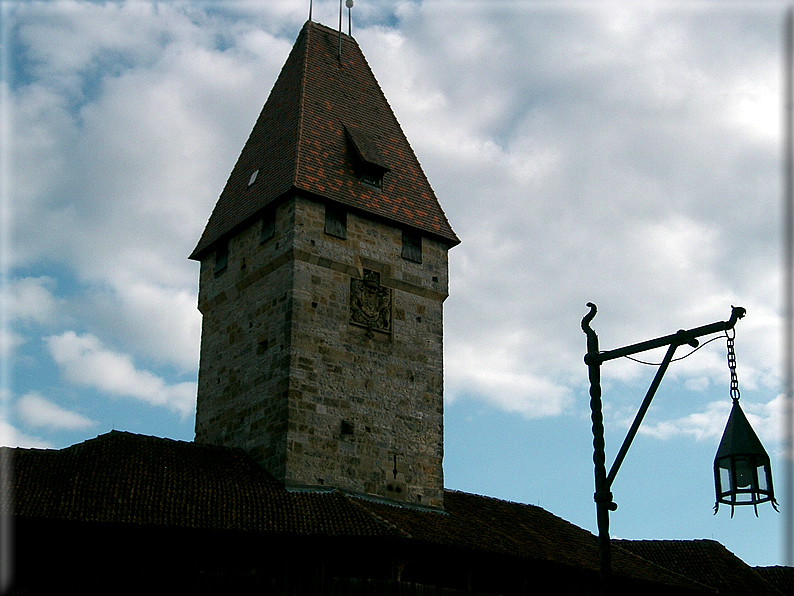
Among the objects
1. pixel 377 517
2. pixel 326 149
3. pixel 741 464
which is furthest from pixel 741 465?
pixel 326 149

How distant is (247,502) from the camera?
75.9ft

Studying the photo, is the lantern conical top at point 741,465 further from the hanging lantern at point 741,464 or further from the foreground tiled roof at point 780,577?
the foreground tiled roof at point 780,577

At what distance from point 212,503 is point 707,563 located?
19150 millimetres

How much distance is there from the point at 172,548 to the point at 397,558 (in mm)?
4916

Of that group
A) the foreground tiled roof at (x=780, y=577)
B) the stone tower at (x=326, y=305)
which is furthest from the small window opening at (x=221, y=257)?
the foreground tiled roof at (x=780, y=577)

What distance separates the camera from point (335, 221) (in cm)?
2834

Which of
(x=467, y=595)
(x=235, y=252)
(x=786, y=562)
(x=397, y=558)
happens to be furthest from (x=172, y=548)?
(x=786, y=562)

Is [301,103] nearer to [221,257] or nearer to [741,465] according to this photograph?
[221,257]

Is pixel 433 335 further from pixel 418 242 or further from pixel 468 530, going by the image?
pixel 468 530

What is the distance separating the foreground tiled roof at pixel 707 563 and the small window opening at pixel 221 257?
15.6m

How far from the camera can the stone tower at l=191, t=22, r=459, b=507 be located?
2639 centimetres

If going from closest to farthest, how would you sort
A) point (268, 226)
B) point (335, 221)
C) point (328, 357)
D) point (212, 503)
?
1. point (212, 503)
2. point (328, 357)
3. point (335, 221)
4. point (268, 226)

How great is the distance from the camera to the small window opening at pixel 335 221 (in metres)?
28.1

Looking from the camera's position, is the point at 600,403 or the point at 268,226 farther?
the point at 268,226
